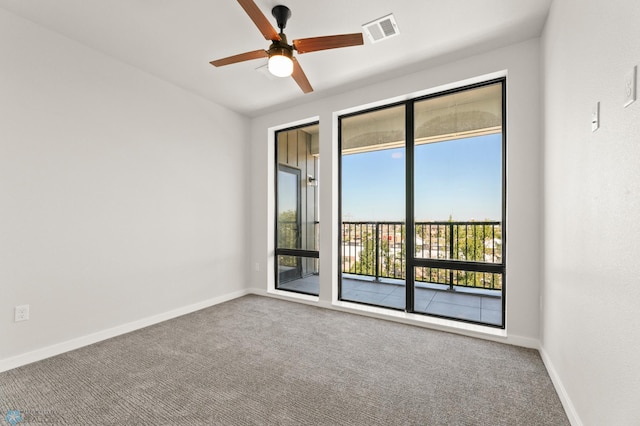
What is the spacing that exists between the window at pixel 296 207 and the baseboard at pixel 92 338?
1190 millimetres

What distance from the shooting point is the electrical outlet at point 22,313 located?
2.26 metres

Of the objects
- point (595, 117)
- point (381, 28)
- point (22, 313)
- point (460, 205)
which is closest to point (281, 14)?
point (381, 28)

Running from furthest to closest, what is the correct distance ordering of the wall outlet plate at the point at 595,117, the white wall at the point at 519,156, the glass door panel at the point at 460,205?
the glass door panel at the point at 460,205 → the white wall at the point at 519,156 → the wall outlet plate at the point at 595,117

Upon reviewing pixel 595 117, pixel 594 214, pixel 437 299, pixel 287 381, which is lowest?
pixel 287 381

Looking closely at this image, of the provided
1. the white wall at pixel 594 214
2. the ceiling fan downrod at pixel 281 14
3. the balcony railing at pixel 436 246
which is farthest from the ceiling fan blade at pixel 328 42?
the balcony railing at pixel 436 246

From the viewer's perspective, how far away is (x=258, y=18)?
6.00 ft

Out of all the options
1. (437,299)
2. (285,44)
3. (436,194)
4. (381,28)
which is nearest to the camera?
(285,44)

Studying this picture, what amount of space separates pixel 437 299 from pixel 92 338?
11.9ft

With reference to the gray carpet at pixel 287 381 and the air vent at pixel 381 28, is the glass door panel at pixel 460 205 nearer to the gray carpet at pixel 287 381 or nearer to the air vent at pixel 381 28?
the gray carpet at pixel 287 381

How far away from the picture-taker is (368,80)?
3.30m

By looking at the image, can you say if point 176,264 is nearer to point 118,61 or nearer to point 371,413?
point 118,61

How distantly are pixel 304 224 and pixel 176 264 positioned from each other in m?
1.84

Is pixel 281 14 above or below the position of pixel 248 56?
above

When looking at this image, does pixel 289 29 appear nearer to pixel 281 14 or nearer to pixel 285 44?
pixel 281 14
